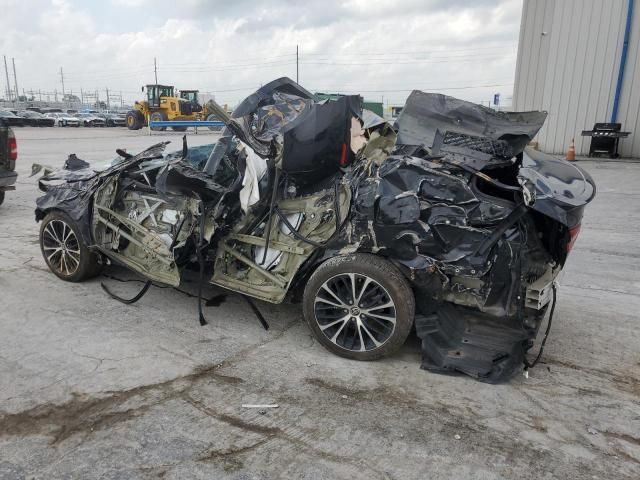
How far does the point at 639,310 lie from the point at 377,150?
2.89 meters

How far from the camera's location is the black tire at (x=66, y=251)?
16.4 ft

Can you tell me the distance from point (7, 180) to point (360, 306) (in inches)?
291

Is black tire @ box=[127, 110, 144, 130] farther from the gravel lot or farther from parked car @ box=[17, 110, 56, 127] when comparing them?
the gravel lot

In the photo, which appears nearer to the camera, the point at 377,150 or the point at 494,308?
the point at 494,308

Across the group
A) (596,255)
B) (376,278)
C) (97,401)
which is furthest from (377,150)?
(596,255)

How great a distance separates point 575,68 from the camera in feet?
62.2

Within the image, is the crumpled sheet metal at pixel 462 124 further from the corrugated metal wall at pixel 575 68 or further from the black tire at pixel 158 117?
the black tire at pixel 158 117

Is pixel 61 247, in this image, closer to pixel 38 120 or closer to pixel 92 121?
pixel 38 120

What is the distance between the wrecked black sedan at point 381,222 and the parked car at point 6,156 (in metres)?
5.13

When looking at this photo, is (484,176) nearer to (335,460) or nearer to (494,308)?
(494,308)


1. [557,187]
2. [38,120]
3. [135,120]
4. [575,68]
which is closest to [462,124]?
[557,187]

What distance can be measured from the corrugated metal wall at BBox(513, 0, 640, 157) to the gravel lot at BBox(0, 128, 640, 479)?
16538mm

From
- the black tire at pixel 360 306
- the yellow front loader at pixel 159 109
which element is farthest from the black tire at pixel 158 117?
the black tire at pixel 360 306

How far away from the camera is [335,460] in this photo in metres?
Result: 2.61
